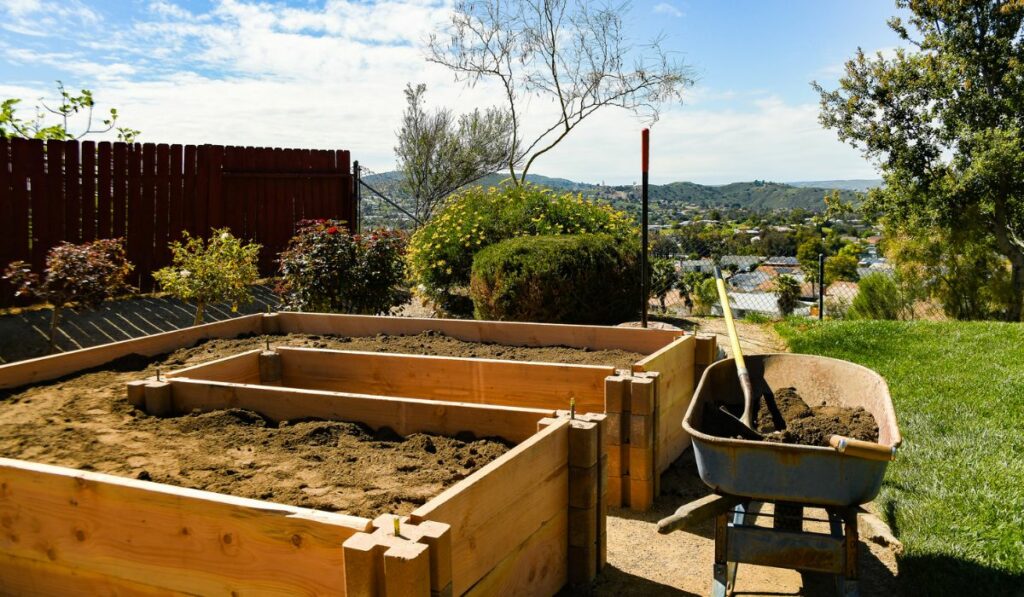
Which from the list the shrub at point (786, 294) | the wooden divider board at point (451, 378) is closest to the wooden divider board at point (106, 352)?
the wooden divider board at point (451, 378)

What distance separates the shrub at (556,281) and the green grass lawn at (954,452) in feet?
8.16

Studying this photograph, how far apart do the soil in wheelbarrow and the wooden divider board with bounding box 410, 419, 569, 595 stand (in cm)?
86

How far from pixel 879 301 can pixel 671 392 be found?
11028mm

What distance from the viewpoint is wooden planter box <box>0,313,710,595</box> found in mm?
2164

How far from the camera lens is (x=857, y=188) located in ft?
56.0

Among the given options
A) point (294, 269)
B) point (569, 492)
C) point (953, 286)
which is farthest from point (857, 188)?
point (569, 492)

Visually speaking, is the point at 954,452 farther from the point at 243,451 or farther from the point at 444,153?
the point at 444,153

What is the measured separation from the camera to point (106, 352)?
5.04m

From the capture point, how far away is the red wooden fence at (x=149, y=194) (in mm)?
8883

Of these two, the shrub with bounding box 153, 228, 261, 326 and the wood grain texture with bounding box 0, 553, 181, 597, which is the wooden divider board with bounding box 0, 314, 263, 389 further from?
the wood grain texture with bounding box 0, 553, 181, 597

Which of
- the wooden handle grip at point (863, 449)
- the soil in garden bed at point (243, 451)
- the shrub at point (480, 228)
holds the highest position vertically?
the shrub at point (480, 228)

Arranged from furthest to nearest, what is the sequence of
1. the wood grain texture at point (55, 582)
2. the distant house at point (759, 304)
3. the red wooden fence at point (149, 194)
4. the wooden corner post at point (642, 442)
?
1. the distant house at point (759, 304)
2. the red wooden fence at point (149, 194)
3. the wooden corner post at point (642, 442)
4. the wood grain texture at point (55, 582)

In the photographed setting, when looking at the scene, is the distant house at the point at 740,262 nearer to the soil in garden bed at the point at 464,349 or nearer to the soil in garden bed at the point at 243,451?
the soil in garden bed at the point at 464,349

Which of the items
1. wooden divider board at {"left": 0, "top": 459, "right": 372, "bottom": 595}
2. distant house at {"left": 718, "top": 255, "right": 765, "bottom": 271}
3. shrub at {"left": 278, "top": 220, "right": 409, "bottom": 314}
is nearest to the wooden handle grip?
wooden divider board at {"left": 0, "top": 459, "right": 372, "bottom": 595}
